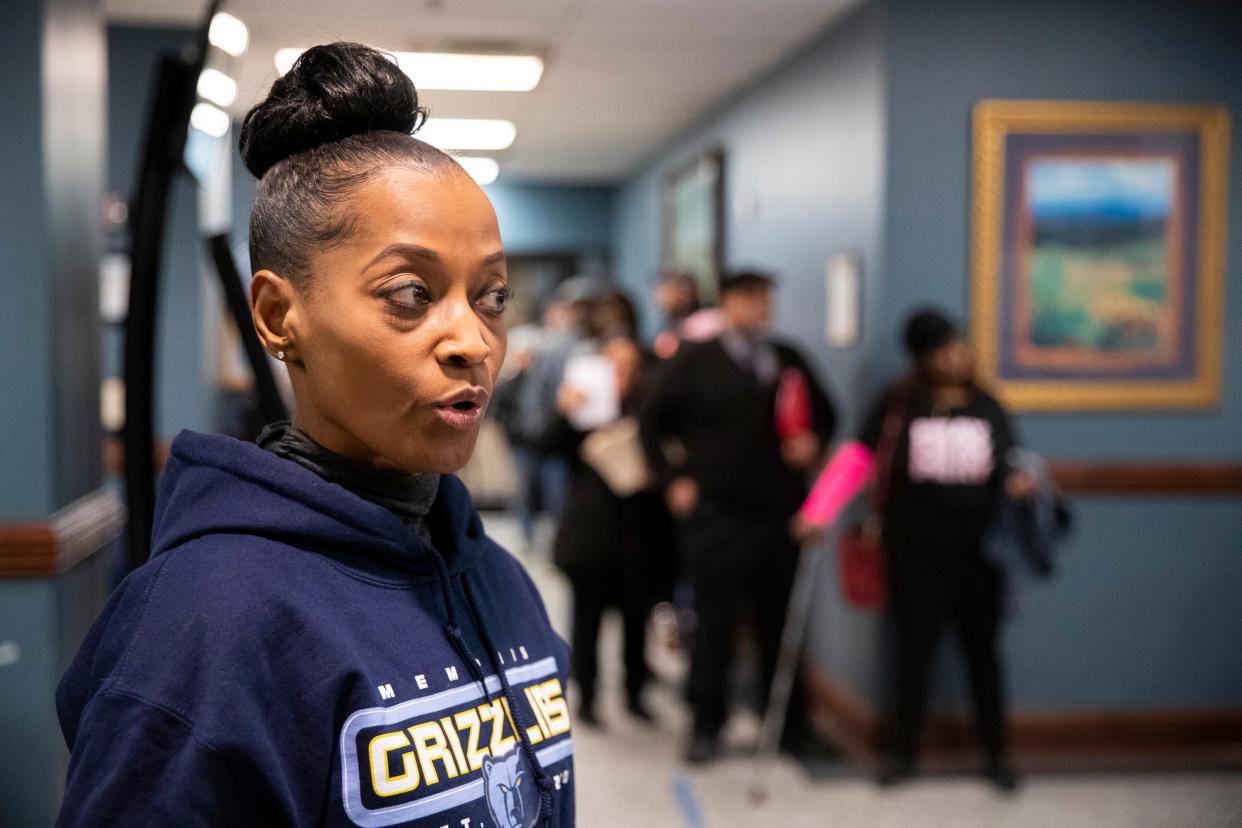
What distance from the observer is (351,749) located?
0.80 meters

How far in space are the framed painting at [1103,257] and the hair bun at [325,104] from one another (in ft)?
11.3

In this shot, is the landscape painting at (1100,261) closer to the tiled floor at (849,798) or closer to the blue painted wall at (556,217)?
the tiled floor at (849,798)

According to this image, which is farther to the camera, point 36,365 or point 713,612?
point 713,612

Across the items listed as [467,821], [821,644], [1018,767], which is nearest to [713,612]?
[821,644]

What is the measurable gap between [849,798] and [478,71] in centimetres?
339

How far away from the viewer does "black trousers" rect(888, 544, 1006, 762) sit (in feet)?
12.4

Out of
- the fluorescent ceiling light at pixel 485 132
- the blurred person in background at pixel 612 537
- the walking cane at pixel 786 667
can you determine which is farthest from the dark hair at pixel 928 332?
the fluorescent ceiling light at pixel 485 132

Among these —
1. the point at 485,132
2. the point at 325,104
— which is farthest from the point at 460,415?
the point at 485,132

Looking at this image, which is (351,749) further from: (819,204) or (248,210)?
(819,204)

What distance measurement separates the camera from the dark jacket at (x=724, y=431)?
13.3ft

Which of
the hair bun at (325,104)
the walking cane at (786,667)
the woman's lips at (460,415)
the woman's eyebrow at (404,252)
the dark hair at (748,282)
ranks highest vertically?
the hair bun at (325,104)

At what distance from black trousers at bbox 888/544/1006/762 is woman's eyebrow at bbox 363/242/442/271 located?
3.15 metres

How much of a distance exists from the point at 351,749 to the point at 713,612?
11.0 feet

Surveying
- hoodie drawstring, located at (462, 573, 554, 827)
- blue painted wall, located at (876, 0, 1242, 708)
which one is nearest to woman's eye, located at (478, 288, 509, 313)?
hoodie drawstring, located at (462, 573, 554, 827)
